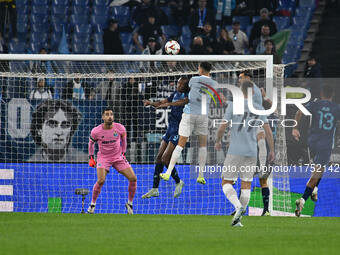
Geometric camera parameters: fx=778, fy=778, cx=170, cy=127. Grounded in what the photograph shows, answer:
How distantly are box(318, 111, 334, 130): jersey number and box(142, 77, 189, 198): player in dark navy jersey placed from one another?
2457 mm

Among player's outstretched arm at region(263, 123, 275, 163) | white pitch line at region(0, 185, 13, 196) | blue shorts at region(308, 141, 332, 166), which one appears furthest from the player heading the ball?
blue shorts at region(308, 141, 332, 166)

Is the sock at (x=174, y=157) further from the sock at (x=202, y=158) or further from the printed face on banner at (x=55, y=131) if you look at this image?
the printed face on banner at (x=55, y=131)

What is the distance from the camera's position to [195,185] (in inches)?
581

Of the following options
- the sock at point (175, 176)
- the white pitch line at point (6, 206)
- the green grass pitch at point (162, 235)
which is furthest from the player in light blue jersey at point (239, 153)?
the white pitch line at point (6, 206)

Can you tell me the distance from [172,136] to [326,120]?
2.83 m

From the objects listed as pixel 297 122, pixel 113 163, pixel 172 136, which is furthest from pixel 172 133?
pixel 297 122

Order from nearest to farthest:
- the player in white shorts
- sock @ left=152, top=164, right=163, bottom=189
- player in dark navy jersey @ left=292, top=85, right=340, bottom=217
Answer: the player in white shorts
player in dark navy jersey @ left=292, top=85, right=340, bottom=217
sock @ left=152, top=164, right=163, bottom=189

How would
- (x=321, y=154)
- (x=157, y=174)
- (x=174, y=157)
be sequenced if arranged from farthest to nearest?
(x=157, y=174)
(x=321, y=154)
(x=174, y=157)

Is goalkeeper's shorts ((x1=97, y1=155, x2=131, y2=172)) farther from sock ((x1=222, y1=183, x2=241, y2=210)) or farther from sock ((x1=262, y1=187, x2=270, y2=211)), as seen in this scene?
sock ((x1=222, y1=183, x2=241, y2=210))

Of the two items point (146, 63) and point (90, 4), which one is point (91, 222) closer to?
point (146, 63)

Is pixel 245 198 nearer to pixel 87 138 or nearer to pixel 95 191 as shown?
pixel 95 191

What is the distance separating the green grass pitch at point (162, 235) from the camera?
7.75 metres

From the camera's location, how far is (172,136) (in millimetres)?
14484

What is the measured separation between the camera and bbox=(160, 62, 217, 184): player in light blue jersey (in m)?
14.0
